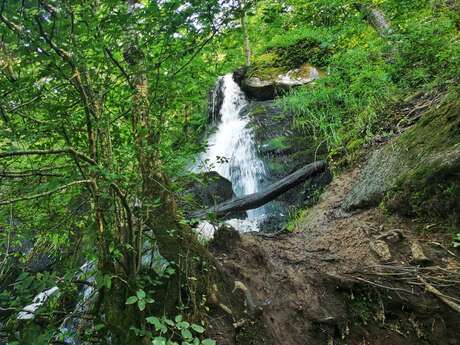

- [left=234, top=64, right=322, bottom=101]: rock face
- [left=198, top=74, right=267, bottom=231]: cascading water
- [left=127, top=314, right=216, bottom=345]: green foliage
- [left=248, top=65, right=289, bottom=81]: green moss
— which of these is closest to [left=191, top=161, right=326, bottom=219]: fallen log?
[left=198, top=74, right=267, bottom=231]: cascading water

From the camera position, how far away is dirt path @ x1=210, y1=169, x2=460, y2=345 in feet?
6.48

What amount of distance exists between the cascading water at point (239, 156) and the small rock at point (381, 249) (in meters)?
2.74

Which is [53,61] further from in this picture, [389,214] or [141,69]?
[389,214]

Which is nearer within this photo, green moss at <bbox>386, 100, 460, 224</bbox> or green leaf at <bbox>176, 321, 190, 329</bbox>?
green leaf at <bbox>176, 321, 190, 329</bbox>

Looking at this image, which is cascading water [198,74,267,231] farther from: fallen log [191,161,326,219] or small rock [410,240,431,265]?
small rock [410,240,431,265]

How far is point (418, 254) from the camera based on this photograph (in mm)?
2354

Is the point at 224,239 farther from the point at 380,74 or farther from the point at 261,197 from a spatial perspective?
the point at 380,74

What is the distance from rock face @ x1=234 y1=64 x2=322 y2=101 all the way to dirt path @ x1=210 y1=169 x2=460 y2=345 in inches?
251

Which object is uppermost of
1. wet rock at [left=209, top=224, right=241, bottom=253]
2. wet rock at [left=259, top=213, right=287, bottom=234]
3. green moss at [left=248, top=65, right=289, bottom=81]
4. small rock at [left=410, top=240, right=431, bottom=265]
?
green moss at [left=248, top=65, right=289, bottom=81]

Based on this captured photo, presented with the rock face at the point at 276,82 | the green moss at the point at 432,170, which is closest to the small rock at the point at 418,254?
the green moss at the point at 432,170

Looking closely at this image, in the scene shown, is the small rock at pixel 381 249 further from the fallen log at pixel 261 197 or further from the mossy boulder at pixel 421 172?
the fallen log at pixel 261 197

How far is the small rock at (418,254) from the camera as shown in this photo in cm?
230

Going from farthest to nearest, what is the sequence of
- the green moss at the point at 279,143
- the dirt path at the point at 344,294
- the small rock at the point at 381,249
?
1. the green moss at the point at 279,143
2. the small rock at the point at 381,249
3. the dirt path at the point at 344,294

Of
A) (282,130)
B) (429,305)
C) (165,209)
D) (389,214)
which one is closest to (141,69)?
(165,209)
